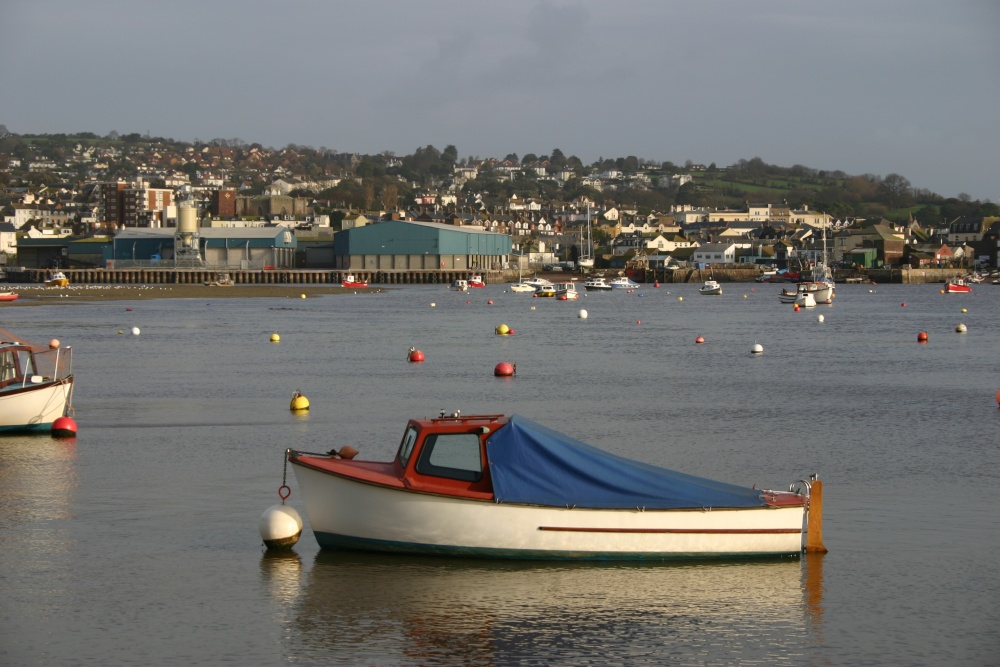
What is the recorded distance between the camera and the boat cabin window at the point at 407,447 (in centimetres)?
1646

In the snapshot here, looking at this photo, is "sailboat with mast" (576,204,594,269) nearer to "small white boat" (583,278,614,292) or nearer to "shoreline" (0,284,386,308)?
"small white boat" (583,278,614,292)

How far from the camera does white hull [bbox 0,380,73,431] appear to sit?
2670 cm

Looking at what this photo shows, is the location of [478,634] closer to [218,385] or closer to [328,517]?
[328,517]

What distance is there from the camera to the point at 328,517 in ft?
55.0

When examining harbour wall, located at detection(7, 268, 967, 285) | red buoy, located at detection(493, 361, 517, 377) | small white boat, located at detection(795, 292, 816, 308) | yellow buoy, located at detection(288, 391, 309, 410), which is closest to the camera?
yellow buoy, located at detection(288, 391, 309, 410)

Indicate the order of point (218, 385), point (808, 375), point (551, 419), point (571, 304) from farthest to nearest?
point (571, 304) < point (808, 375) < point (218, 385) < point (551, 419)

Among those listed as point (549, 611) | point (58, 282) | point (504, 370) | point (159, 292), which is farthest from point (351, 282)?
point (549, 611)

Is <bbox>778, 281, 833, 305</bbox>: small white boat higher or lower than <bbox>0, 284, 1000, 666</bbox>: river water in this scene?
lower

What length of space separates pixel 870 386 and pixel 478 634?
28.0 metres

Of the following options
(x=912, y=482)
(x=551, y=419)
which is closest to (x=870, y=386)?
(x=551, y=419)

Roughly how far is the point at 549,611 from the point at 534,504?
5.21ft

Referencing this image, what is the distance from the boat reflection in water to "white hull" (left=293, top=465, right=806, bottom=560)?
0.25 meters

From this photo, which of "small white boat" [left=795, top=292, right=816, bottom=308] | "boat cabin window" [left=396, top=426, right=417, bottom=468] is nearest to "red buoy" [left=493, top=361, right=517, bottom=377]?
"boat cabin window" [left=396, top=426, right=417, bottom=468]

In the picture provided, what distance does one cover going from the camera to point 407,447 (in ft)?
54.8
